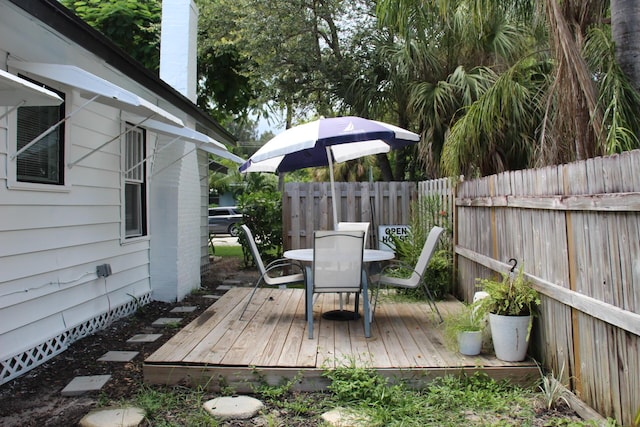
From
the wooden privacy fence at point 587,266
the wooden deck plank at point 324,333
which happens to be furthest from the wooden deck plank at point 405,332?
the wooden privacy fence at point 587,266

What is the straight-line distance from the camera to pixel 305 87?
1056cm

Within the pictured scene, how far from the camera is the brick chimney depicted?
24.5 feet

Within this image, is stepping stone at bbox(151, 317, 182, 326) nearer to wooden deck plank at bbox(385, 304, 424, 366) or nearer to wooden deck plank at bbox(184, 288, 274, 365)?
wooden deck plank at bbox(184, 288, 274, 365)

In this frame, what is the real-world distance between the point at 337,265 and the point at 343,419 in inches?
61.8

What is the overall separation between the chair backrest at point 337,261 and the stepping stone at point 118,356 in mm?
1684

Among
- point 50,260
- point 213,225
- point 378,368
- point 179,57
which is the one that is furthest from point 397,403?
point 213,225

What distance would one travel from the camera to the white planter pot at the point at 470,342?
346 cm

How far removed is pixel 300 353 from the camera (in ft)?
11.8

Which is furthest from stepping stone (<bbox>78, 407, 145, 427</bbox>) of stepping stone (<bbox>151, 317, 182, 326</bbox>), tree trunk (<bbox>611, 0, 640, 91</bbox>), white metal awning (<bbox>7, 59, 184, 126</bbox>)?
tree trunk (<bbox>611, 0, 640, 91</bbox>)

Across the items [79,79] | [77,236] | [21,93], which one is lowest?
[77,236]

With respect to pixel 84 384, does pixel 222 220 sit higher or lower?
higher

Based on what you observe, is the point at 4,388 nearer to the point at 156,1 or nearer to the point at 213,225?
the point at 156,1

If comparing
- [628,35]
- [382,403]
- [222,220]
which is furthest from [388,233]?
[222,220]

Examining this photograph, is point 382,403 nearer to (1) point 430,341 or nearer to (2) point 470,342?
(2) point 470,342
